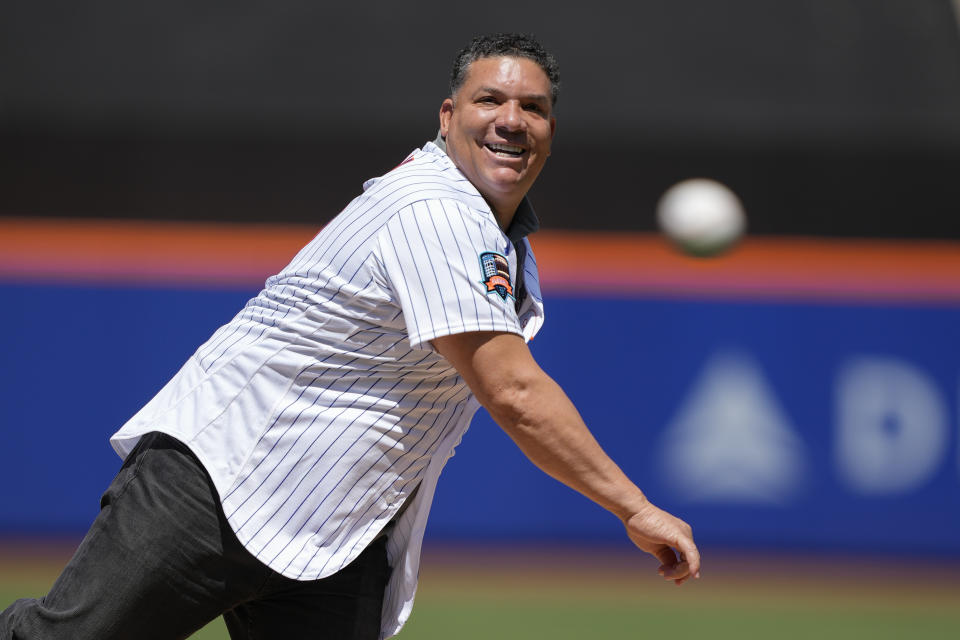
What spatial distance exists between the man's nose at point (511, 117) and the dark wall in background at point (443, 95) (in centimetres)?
353

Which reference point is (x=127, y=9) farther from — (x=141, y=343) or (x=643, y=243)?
(x=643, y=243)

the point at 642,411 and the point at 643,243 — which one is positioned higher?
the point at 643,243

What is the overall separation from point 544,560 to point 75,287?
9.30ft

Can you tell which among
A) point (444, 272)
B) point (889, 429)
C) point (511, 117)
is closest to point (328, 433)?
point (444, 272)

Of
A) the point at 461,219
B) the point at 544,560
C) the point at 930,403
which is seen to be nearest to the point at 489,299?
the point at 461,219

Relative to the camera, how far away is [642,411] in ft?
18.1

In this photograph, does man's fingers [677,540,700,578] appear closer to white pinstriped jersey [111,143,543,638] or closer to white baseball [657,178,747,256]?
white pinstriped jersey [111,143,543,638]

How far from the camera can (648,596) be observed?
5039 mm

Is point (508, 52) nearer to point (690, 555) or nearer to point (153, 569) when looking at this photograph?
point (690, 555)

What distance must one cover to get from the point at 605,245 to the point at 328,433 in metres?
3.94

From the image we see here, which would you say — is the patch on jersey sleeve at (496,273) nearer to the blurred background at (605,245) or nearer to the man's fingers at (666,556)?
the man's fingers at (666,556)

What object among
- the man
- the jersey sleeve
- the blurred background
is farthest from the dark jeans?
the blurred background

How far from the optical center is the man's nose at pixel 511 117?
214 cm

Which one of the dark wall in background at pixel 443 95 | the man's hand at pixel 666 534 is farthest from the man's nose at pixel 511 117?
the dark wall in background at pixel 443 95
